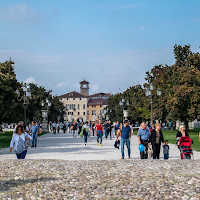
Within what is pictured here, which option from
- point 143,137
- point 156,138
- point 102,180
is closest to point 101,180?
point 102,180

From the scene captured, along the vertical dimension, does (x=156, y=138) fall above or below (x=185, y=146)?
above

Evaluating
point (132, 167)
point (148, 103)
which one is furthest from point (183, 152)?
point (148, 103)

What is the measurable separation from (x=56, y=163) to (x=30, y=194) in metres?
5.10

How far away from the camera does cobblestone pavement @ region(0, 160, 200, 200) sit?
905cm

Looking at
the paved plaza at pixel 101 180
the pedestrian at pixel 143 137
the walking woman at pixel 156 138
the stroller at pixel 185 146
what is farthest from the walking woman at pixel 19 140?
the stroller at pixel 185 146

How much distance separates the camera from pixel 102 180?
10633mm

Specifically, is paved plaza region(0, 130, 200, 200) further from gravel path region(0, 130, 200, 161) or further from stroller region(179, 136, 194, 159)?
gravel path region(0, 130, 200, 161)

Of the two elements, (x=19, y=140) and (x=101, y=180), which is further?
(x=19, y=140)

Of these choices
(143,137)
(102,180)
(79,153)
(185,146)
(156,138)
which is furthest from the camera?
(79,153)

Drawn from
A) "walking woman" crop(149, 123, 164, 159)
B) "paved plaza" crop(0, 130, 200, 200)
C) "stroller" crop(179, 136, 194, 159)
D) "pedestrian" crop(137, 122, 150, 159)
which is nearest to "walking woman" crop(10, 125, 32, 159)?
"paved plaza" crop(0, 130, 200, 200)

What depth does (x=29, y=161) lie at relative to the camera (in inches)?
577

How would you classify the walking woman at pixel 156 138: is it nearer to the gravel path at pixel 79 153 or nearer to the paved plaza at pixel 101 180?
the paved plaza at pixel 101 180

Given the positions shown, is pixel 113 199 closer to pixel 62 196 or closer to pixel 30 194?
pixel 62 196

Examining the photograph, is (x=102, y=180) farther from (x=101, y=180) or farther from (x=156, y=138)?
(x=156, y=138)
